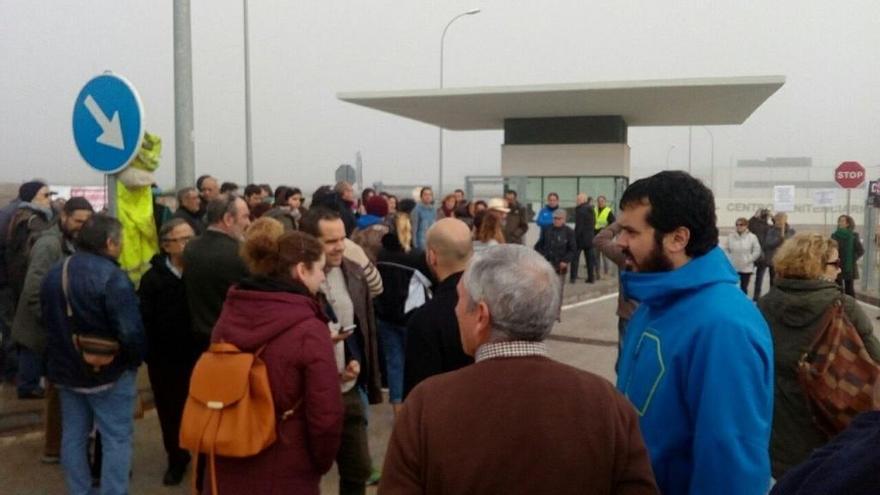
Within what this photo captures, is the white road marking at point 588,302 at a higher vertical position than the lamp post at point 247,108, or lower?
lower

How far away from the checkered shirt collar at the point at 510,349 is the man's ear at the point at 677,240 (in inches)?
29.6

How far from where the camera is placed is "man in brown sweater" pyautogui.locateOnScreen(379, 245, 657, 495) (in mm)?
1824

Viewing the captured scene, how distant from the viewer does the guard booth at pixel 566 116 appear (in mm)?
19484

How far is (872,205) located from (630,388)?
16.9m

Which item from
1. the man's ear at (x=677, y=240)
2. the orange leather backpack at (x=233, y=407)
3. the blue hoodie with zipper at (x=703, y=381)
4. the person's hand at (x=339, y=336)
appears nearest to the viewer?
the blue hoodie with zipper at (x=703, y=381)

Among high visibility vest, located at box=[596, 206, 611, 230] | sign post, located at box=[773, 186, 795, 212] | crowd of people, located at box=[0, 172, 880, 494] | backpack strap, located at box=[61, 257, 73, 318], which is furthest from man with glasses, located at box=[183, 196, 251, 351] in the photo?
sign post, located at box=[773, 186, 795, 212]

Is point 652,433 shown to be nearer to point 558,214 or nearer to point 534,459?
point 534,459

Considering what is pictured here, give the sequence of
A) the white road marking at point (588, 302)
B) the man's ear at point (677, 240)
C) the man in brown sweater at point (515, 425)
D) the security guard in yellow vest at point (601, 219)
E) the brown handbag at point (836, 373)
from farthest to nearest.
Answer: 1. the security guard in yellow vest at point (601, 219)
2. the white road marking at point (588, 302)
3. the brown handbag at point (836, 373)
4. the man's ear at point (677, 240)
5. the man in brown sweater at point (515, 425)

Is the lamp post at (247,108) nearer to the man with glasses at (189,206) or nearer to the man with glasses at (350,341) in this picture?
Answer: the man with glasses at (189,206)

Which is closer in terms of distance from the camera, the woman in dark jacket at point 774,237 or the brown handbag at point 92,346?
the brown handbag at point 92,346

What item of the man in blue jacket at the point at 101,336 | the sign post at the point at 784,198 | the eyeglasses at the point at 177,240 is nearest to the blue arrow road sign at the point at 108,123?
the eyeglasses at the point at 177,240

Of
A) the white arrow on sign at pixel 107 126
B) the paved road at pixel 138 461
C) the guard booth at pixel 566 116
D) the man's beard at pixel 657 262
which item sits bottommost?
the paved road at pixel 138 461

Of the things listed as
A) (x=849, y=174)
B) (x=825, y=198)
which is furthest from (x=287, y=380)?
(x=825, y=198)

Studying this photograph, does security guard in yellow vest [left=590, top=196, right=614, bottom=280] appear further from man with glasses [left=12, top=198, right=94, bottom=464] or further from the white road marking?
man with glasses [left=12, top=198, right=94, bottom=464]
